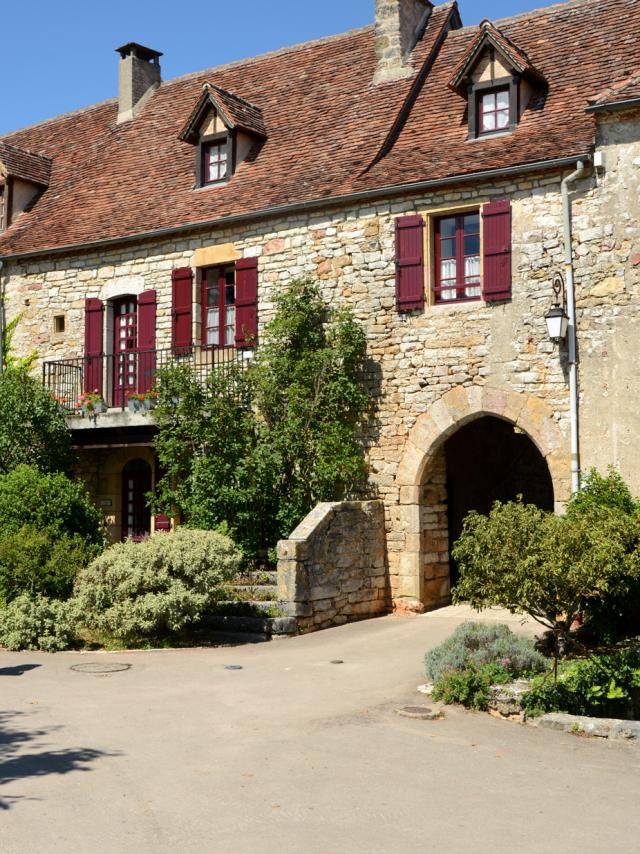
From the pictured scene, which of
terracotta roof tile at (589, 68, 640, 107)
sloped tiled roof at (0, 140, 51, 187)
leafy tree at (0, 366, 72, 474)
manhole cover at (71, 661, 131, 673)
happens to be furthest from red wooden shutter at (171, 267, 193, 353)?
terracotta roof tile at (589, 68, 640, 107)

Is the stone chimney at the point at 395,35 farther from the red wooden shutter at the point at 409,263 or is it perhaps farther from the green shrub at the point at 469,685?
the green shrub at the point at 469,685

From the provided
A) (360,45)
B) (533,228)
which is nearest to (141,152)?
(360,45)

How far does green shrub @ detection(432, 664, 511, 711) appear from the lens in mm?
8117

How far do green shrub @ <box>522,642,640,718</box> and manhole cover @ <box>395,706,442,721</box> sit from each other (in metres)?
0.72

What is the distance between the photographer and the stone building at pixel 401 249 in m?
12.5

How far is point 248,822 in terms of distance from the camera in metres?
5.34

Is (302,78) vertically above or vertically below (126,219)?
above

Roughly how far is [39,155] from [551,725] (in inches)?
659

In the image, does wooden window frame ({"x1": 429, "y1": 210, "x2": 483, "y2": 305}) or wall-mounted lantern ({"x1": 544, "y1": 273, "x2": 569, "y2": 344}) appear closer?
wall-mounted lantern ({"x1": 544, "y1": 273, "x2": 569, "y2": 344})

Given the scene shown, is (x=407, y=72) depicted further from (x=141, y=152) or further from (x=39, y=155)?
(x=39, y=155)

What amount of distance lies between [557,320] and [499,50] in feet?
14.0

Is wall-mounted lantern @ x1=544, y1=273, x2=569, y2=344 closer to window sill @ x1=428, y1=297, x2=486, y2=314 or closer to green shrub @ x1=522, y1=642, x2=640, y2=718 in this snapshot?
window sill @ x1=428, y1=297, x2=486, y2=314

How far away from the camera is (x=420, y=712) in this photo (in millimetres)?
7949

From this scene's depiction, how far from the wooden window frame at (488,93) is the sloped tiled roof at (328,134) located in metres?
0.17
